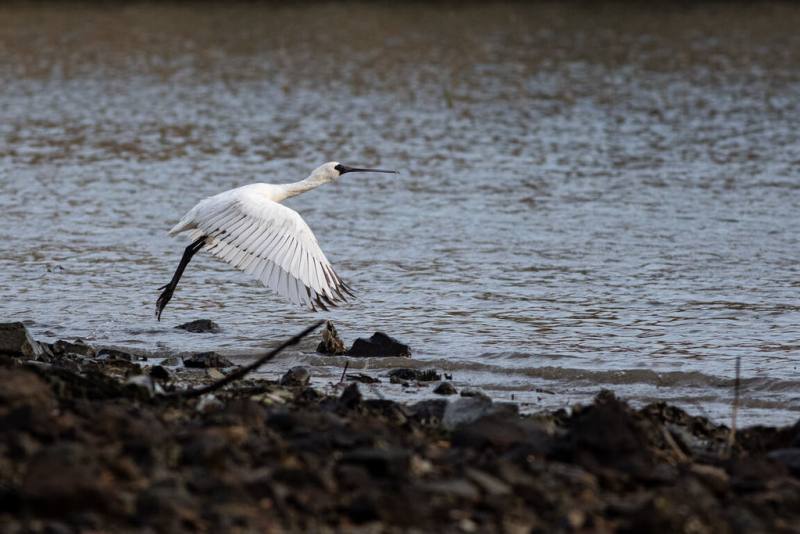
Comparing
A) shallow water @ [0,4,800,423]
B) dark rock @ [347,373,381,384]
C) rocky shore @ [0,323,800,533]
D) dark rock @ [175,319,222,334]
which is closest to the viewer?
rocky shore @ [0,323,800,533]

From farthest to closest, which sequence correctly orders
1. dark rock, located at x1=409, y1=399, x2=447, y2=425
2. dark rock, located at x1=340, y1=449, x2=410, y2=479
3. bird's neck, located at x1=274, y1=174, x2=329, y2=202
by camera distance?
bird's neck, located at x1=274, y1=174, x2=329, y2=202
dark rock, located at x1=409, y1=399, x2=447, y2=425
dark rock, located at x1=340, y1=449, x2=410, y2=479

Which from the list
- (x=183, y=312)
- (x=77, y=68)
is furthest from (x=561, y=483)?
(x=77, y=68)

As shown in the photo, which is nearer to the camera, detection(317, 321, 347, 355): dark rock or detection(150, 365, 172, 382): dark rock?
detection(150, 365, 172, 382): dark rock

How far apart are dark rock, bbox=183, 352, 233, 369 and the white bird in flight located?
0.71 meters

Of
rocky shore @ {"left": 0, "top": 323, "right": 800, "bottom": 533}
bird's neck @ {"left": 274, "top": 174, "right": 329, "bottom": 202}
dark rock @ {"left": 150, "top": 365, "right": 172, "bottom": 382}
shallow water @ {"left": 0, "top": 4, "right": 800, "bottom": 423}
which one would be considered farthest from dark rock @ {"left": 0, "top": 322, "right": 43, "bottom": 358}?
bird's neck @ {"left": 274, "top": 174, "right": 329, "bottom": 202}

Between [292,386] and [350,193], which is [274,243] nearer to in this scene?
[292,386]

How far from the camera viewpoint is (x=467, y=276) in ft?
45.3

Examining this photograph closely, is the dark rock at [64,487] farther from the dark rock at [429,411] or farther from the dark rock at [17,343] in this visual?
the dark rock at [17,343]

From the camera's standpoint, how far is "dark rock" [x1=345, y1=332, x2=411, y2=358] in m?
10.6

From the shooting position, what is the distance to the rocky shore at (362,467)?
5.56m

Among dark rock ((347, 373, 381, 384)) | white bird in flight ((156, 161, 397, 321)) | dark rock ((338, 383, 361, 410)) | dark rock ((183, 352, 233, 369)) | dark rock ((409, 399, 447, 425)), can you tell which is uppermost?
white bird in flight ((156, 161, 397, 321))

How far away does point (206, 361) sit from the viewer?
10141 mm

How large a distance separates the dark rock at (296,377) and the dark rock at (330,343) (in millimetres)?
1028

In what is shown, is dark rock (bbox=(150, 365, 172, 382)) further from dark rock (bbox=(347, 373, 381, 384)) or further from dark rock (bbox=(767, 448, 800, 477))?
dark rock (bbox=(767, 448, 800, 477))
